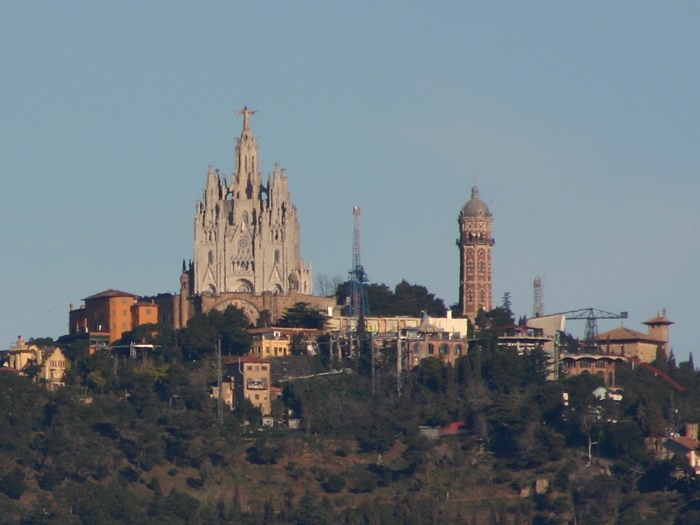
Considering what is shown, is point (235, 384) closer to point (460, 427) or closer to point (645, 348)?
point (460, 427)

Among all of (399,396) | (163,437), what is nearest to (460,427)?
(399,396)

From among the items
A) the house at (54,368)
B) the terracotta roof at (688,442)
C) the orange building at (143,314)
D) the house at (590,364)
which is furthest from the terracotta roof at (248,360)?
the terracotta roof at (688,442)

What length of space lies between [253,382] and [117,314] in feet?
45.0

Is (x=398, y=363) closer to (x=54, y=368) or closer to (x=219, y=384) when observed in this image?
(x=219, y=384)

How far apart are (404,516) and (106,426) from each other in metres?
16.7

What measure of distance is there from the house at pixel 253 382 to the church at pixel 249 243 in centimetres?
1153

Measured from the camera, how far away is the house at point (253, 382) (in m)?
158

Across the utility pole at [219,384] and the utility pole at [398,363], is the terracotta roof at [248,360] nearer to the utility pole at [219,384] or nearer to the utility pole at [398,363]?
the utility pole at [219,384]

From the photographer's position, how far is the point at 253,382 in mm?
158875

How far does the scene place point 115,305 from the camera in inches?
6693

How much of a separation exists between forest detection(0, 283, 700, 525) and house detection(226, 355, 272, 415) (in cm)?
78

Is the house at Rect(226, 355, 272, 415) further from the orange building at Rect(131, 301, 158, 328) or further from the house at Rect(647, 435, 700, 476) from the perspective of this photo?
the house at Rect(647, 435, 700, 476)

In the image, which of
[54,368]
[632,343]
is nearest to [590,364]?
[632,343]

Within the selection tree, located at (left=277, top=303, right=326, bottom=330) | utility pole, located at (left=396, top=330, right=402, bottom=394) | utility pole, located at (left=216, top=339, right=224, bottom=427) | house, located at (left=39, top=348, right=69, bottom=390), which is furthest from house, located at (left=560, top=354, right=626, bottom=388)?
house, located at (left=39, top=348, right=69, bottom=390)
